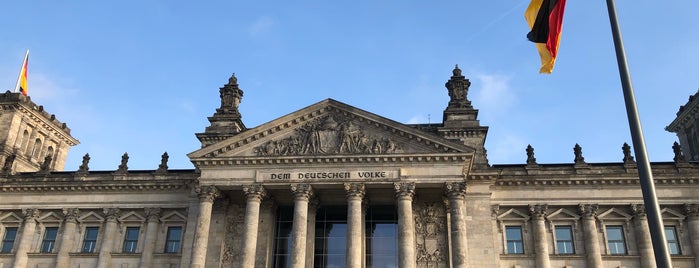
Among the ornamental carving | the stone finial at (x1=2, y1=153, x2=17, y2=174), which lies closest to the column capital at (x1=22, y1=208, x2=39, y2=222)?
the stone finial at (x1=2, y1=153, x2=17, y2=174)

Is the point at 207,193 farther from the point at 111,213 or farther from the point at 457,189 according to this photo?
the point at 457,189

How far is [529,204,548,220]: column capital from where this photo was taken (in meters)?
38.8

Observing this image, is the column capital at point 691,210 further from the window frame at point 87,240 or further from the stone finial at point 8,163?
the stone finial at point 8,163

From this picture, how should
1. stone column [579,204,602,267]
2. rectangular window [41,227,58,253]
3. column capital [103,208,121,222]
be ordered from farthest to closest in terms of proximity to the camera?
rectangular window [41,227,58,253]
column capital [103,208,121,222]
stone column [579,204,602,267]

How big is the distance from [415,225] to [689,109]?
27803mm

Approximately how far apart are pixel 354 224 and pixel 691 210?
2118 cm

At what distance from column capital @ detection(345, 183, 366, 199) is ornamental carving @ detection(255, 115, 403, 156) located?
209cm

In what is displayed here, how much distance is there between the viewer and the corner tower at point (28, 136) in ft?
157

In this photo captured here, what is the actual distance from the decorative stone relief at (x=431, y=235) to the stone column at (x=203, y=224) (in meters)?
12.8

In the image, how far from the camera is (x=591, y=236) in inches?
1490

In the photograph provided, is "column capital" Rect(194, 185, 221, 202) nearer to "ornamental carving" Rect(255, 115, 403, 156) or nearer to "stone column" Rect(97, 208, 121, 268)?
"ornamental carving" Rect(255, 115, 403, 156)

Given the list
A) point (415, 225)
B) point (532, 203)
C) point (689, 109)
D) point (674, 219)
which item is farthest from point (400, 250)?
point (689, 109)

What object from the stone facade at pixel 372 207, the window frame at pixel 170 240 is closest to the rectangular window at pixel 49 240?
the stone facade at pixel 372 207

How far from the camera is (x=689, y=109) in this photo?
50.0 meters
